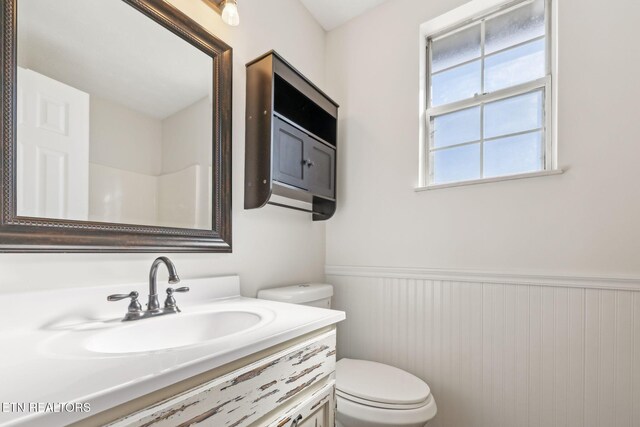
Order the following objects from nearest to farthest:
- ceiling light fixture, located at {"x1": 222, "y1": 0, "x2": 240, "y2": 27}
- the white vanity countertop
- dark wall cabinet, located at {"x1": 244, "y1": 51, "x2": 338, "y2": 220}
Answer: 1. the white vanity countertop
2. ceiling light fixture, located at {"x1": 222, "y1": 0, "x2": 240, "y2": 27}
3. dark wall cabinet, located at {"x1": 244, "y1": 51, "x2": 338, "y2": 220}

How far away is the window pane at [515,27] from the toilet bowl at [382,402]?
5.58 ft

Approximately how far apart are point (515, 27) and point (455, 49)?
0.28 metres

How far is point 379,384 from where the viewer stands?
1.29 m

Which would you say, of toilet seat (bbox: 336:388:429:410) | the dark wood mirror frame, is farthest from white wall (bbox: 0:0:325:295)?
toilet seat (bbox: 336:388:429:410)

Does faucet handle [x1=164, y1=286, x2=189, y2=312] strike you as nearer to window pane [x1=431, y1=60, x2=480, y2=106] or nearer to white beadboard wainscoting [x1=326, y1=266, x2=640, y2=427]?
white beadboard wainscoting [x1=326, y1=266, x2=640, y2=427]

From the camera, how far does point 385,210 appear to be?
5.61 feet

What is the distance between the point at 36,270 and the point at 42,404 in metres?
0.53

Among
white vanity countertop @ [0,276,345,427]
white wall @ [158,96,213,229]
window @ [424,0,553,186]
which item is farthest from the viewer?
window @ [424,0,553,186]

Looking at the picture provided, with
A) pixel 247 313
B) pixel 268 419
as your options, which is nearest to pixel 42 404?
pixel 268 419

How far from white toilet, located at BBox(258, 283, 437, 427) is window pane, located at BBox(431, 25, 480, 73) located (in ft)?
4.85

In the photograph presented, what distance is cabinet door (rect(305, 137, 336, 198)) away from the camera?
156cm

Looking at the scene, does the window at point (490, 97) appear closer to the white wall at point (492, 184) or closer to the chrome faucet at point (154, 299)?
the white wall at point (492, 184)

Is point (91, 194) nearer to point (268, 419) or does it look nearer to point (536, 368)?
point (268, 419)

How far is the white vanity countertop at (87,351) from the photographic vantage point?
0.45 meters
